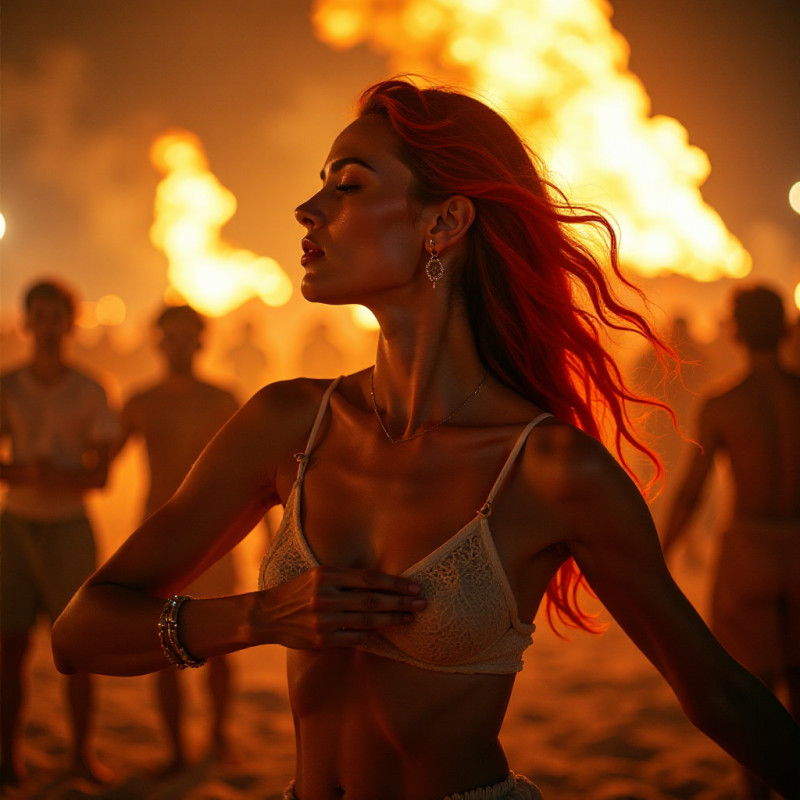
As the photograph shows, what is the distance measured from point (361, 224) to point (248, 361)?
14242 mm

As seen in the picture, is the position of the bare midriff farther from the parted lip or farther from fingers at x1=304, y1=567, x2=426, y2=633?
the parted lip

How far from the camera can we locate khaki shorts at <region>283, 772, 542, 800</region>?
1296 mm

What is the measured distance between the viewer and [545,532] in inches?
52.1

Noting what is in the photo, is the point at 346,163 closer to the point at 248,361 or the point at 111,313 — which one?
the point at 248,361

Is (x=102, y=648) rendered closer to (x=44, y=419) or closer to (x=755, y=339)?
(x=44, y=419)

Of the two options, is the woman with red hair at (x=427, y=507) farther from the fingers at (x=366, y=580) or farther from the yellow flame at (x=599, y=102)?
the yellow flame at (x=599, y=102)


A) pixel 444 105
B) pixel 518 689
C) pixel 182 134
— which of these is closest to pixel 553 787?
pixel 518 689

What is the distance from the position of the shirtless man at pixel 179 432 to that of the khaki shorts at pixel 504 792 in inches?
104

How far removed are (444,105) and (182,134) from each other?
360 inches

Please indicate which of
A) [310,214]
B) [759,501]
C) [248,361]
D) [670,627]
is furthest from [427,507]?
[248,361]

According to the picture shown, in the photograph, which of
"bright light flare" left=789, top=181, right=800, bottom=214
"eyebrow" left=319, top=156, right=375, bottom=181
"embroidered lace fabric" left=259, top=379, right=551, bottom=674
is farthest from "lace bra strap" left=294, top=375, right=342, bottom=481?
"bright light flare" left=789, top=181, right=800, bottom=214

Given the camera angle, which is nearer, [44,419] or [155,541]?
[155,541]

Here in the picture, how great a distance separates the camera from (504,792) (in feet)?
4.40

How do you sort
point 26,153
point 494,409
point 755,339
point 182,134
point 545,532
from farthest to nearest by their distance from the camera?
point 26,153, point 182,134, point 755,339, point 494,409, point 545,532
